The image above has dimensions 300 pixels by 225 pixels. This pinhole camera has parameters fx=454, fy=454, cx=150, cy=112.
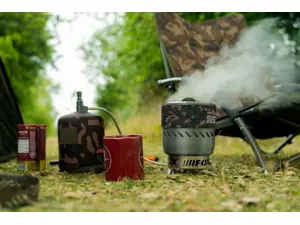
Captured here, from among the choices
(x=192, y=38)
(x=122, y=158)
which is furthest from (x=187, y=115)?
(x=192, y=38)

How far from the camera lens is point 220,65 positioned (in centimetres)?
420

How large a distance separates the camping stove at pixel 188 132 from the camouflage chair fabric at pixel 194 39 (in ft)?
2.59

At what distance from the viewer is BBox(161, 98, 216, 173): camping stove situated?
2.82 metres

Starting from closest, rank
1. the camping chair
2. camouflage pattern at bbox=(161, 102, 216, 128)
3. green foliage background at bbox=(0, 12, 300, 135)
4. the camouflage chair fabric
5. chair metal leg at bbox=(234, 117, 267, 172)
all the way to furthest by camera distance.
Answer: camouflage pattern at bbox=(161, 102, 216, 128)
chair metal leg at bbox=(234, 117, 267, 172)
the camping chair
the camouflage chair fabric
green foliage background at bbox=(0, 12, 300, 135)

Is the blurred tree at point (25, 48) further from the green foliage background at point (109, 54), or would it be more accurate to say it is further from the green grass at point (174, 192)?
the green grass at point (174, 192)

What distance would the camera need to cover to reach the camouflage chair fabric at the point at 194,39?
13.1 feet

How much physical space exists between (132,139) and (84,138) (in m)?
0.43

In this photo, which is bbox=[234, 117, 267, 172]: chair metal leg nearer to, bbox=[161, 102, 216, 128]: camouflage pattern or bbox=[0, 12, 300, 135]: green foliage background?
bbox=[161, 102, 216, 128]: camouflage pattern

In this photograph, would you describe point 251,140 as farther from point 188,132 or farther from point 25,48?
point 25,48

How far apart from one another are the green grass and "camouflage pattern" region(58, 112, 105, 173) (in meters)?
0.08

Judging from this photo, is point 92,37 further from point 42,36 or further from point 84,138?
point 84,138

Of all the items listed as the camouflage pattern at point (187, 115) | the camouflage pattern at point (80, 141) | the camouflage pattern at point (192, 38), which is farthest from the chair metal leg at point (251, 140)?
the camouflage pattern at point (80, 141)

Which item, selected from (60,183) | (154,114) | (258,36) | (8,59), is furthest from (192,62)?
(8,59)

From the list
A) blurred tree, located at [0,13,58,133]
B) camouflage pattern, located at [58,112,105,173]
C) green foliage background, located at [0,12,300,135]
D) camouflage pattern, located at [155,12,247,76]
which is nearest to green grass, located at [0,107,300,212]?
camouflage pattern, located at [58,112,105,173]
